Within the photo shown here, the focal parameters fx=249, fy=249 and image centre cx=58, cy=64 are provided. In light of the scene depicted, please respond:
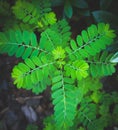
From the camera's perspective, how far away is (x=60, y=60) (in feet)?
6.29

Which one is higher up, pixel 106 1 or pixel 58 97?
pixel 106 1

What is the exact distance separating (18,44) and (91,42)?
0.58m

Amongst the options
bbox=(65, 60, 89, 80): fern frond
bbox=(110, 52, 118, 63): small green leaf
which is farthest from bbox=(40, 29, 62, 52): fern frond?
bbox=(110, 52, 118, 63): small green leaf

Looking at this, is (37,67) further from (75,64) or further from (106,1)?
(106,1)

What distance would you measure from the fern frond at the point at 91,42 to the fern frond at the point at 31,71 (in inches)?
8.8

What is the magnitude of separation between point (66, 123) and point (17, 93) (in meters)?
1.25

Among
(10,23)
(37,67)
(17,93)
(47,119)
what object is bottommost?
(47,119)

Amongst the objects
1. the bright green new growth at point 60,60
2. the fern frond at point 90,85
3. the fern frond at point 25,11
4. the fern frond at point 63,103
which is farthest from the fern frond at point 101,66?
the fern frond at point 25,11

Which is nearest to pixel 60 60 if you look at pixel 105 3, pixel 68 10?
pixel 68 10

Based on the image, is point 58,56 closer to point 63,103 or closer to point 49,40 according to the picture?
point 49,40

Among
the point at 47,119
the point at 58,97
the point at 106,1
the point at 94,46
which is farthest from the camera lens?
the point at 47,119

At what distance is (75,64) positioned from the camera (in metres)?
1.85

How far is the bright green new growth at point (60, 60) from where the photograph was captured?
6.01ft

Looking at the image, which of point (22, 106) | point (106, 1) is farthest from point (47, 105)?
point (106, 1)
